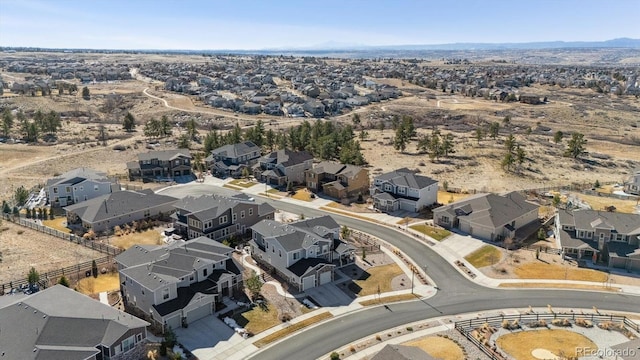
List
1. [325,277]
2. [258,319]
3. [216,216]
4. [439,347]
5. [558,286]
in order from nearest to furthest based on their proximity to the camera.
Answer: [439,347] < [258,319] < [558,286] < [325,277] < [216,216]

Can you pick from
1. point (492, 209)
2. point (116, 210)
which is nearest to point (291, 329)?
point (492, 209)

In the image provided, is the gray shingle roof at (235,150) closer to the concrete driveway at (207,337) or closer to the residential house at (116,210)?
the residential house at (116,210)

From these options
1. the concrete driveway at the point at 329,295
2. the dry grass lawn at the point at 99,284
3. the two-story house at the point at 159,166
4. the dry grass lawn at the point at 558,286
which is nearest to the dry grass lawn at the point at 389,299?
the concrete driveway at the point at 329,295

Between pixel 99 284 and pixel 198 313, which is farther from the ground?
pixel 198 313

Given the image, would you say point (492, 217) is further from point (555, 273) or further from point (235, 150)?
point (235, 150)

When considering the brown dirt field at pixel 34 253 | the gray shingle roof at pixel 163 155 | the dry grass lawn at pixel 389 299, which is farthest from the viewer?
the gray shingle roof at pixel 163 155
